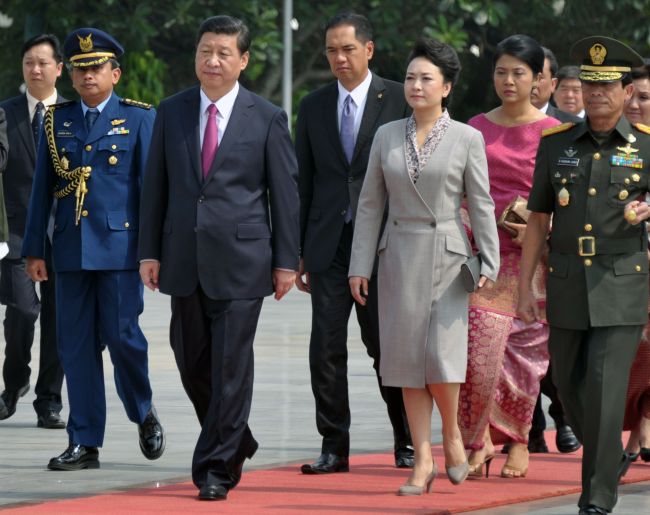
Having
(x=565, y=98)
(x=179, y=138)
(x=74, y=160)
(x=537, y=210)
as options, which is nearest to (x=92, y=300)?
(x=74, y=160)

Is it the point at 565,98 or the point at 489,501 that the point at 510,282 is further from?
the point at 565,98

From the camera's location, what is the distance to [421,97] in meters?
8.12

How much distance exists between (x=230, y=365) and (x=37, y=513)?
1.04 meters

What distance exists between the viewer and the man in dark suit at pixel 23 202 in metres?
10.8

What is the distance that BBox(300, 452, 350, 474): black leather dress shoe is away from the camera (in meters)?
8.77

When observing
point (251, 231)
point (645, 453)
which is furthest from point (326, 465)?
point (645, 453)

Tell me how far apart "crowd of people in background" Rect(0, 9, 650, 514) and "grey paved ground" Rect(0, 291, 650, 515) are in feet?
0.93

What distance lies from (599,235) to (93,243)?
2542mm

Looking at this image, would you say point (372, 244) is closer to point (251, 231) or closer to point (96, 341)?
point (251, 231)

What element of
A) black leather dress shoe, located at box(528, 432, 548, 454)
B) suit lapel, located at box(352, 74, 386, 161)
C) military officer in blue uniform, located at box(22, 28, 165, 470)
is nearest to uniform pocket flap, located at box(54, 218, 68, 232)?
military officer in blue uniform, located at box(22, 28, 165, 470)

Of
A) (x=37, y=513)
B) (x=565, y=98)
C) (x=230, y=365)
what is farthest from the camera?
(x=565, y=98)

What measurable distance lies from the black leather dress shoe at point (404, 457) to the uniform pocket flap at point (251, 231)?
1.45 m

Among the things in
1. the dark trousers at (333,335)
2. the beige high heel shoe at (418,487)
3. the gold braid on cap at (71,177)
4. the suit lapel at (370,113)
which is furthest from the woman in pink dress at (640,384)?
the gold braid on cap at (71,177)

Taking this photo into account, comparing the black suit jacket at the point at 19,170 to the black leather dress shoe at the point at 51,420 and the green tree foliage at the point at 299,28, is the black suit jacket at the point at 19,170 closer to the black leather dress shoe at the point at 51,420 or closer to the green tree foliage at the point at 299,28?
the black leather dress shoe at the point at 51,420
